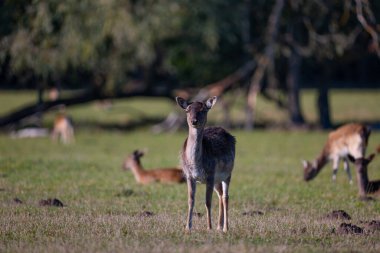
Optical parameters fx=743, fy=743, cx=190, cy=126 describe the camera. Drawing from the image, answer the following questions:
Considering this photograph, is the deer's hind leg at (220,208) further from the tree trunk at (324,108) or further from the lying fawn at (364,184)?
the tree trunk at (324,108)

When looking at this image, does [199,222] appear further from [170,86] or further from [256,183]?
[170,86]

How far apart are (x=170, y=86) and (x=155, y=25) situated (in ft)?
17.0

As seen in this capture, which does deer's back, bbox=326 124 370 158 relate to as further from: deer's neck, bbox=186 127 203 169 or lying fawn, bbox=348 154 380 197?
deer's neck, bbox=186 127 203 169

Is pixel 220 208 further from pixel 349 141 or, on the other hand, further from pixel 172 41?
pixel 172 41

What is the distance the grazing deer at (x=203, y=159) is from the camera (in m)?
10.1

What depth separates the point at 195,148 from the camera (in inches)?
398

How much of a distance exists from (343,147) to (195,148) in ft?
26.2

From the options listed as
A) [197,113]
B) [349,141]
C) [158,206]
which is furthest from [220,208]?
[349,141]

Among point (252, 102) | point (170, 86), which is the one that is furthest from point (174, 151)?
point (170, 86)

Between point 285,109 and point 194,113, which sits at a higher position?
point 285,109

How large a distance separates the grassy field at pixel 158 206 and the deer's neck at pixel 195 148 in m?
0.94

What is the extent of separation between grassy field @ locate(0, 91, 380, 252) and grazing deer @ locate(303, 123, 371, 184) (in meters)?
0.30

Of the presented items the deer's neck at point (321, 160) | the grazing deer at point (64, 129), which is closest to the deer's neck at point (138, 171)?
the deer's neck at point (321, 160)

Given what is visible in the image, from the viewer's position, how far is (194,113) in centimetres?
1009
